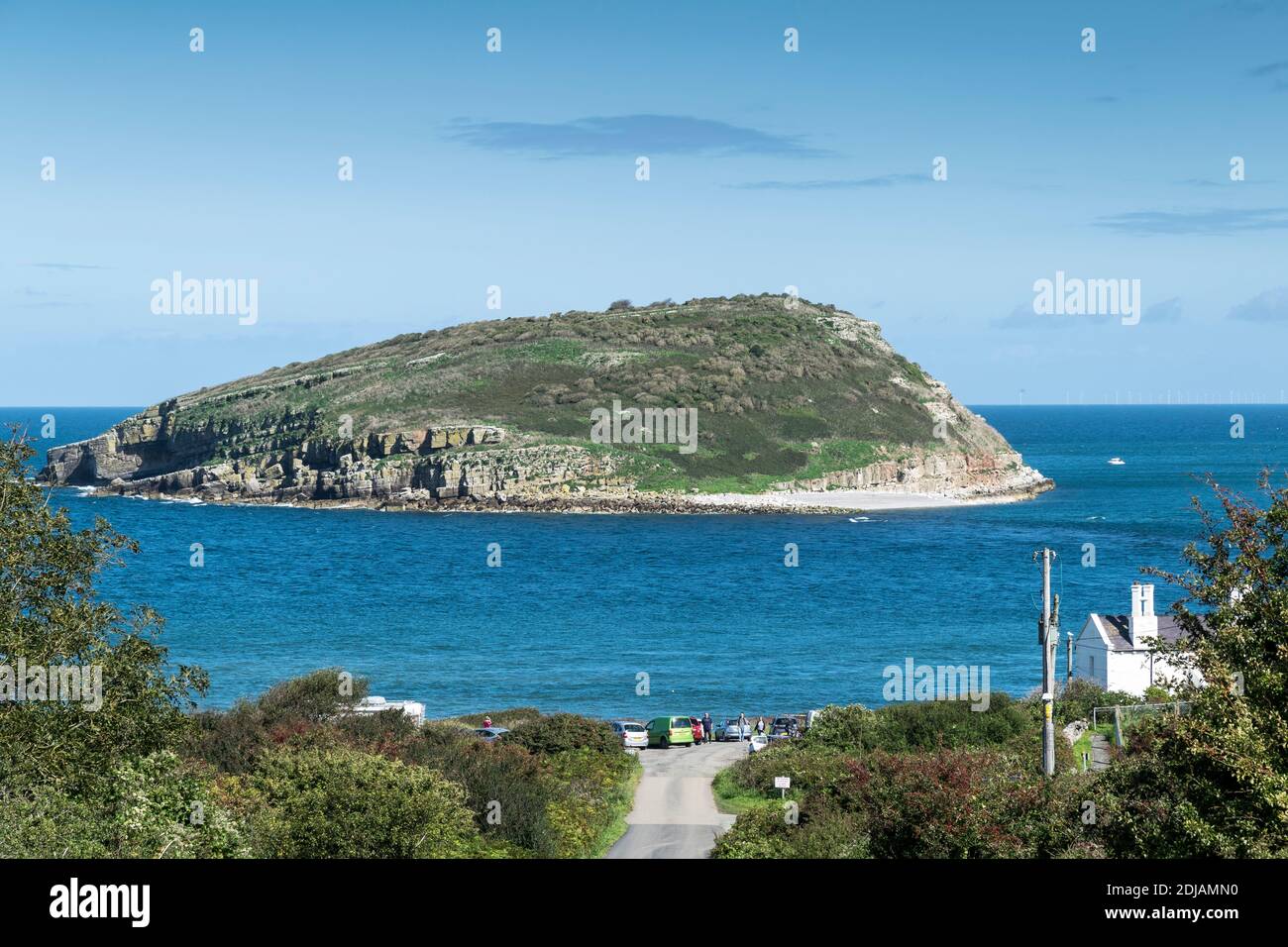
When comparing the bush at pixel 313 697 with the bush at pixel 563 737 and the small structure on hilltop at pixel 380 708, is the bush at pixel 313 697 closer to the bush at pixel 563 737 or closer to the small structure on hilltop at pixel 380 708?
the small structure on hilltop at pixel 380 708

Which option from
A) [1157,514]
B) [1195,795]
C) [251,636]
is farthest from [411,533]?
[1195,795]

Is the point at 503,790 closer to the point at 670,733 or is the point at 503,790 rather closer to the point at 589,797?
the point at 589,797

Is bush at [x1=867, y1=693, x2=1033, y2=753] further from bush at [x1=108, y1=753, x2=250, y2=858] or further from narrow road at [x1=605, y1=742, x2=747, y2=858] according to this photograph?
bush at [x1=108, y1=753, x2=250, y2=858]

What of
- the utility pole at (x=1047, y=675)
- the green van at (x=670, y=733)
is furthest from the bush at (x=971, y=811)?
the green van at (x=670, y=733)

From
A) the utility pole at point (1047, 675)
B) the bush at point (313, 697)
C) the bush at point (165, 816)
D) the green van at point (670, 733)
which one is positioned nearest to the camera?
the bush at point (165, 816)

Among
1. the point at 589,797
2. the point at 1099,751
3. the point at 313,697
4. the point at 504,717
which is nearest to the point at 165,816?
the point at 589,797

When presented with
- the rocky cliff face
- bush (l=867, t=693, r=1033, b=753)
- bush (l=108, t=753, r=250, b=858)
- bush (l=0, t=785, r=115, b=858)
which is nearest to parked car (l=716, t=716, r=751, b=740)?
bush (l=867, t=693, r=1033, b=753)

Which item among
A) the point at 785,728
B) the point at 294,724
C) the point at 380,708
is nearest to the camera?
the point at 294,724
